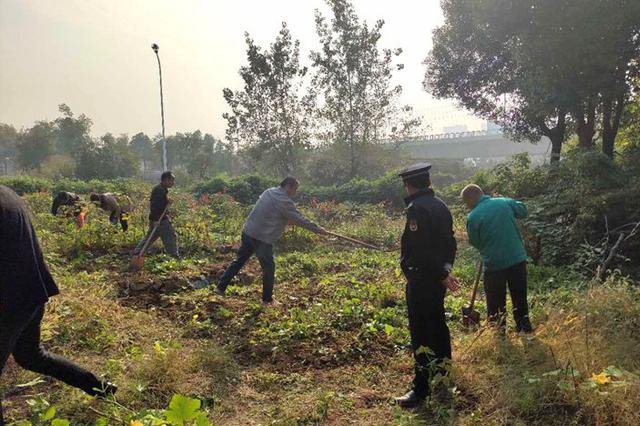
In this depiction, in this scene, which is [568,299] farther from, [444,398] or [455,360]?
[444,398]

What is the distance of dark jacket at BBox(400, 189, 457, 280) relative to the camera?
129 inches

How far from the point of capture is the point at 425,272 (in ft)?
10.8

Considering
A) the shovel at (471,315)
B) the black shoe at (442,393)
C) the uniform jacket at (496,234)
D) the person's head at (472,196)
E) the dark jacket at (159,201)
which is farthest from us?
the dark jacket at (159,201)

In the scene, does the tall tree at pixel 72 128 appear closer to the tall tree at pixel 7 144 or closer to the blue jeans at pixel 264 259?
the tall tree at pixel 7 144

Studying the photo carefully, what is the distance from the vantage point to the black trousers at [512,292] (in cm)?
421

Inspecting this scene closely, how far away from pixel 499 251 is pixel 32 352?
11.9ft

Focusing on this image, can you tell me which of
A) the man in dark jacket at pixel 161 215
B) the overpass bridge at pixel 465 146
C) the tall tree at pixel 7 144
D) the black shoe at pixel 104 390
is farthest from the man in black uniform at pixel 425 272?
the tall tree at pixel 7 144

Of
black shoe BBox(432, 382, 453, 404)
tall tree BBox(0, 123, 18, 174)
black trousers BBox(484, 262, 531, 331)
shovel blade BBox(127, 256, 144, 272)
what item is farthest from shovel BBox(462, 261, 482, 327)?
tall tree BBox(0, 123, 18, 174)

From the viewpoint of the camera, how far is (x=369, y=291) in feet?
19.0

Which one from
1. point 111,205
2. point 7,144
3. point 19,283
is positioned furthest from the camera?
point 7,144

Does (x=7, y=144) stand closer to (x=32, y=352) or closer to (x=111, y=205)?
(x=111, y=205)

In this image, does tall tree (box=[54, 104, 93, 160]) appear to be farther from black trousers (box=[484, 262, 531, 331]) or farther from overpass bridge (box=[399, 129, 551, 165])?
black trousers (box=[484, 262, 531, 331])

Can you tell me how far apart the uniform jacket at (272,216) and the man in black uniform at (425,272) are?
236cm

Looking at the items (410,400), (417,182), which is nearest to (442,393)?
(410,400)
